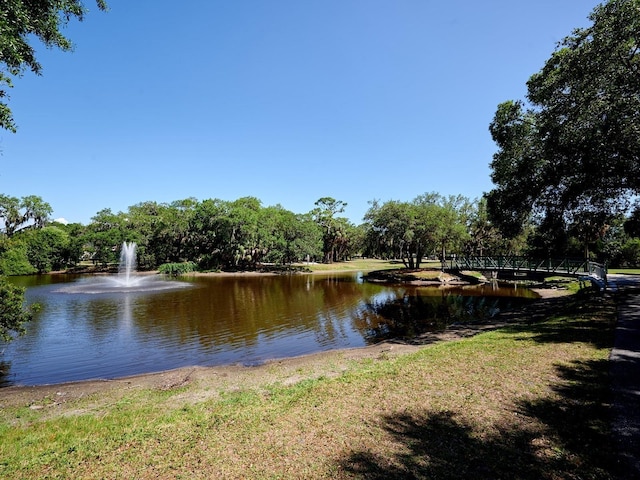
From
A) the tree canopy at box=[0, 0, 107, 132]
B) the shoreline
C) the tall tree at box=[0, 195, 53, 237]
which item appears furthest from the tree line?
the tree canopy at box=[0, 0, 107, 132]

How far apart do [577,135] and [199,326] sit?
68.9 feet

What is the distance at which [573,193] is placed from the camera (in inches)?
679

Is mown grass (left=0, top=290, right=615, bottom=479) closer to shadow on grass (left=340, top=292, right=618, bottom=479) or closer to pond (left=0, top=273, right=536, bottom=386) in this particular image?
shadow on grass (left=340, top=292, right=618, bottom=479)

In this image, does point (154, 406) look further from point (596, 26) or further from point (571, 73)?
point (596, 26)

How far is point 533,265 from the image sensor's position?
33469mm

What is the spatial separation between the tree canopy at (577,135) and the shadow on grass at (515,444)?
1144cm

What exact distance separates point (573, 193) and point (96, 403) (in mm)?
22488

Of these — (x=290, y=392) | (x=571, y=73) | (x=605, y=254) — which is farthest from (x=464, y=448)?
(x=605, y=254)

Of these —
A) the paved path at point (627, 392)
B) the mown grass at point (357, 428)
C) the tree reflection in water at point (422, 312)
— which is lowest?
the tree reflection in water at point (422, 312)

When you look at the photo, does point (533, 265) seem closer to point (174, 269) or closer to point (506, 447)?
point (506, 447)

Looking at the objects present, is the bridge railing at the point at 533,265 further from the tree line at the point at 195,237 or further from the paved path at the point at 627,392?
the paved path at the point at 627,392

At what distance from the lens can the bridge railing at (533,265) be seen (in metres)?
26.0

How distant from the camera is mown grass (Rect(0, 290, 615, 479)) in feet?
15.3

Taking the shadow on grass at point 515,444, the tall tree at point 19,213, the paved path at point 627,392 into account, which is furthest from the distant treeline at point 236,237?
the shadow on grass at point 515,444
